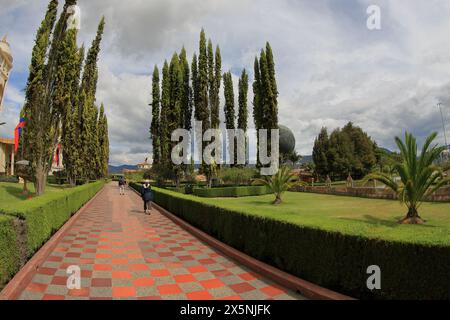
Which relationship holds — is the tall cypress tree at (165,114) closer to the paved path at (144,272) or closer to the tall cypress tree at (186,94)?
the tall cypress tree at (186,94)

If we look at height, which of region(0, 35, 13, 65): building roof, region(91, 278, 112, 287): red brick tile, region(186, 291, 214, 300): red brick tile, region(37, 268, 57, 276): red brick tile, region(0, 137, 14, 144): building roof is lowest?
region(186, 291, 214, 300): red brick tile

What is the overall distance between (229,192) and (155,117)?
22256 mm

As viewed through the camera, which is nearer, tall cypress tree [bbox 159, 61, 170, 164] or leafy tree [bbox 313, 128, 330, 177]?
tall cypress tree [bbox 159, 61, 170, 164]

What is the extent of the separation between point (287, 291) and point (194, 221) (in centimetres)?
650

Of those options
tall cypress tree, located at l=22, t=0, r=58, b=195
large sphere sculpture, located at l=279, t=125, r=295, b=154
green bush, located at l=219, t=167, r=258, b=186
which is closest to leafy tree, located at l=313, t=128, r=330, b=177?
large sphere sculpture, located at l=279, t=125, r=295, b=154

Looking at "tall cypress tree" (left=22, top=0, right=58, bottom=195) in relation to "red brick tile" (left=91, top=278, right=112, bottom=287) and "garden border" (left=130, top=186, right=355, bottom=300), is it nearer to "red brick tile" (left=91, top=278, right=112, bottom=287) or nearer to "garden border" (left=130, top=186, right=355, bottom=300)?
"garden border" (left=130, top=186, right=355, bottom=300)

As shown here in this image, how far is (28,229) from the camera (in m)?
5.86

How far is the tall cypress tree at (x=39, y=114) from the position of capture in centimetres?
1644

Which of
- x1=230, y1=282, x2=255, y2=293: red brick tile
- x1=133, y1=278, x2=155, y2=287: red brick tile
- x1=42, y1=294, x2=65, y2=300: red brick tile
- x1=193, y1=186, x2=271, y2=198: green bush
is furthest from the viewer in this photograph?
x1=193, y1=186, x2=271, y2=198: green bush

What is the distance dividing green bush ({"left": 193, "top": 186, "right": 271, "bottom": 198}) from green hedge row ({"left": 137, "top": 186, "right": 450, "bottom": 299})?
20.4m

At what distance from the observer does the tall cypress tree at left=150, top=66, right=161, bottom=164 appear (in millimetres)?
43125

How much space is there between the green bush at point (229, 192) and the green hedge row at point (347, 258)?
66.8ft

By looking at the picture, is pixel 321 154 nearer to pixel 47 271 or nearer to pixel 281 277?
pixel 281 277
